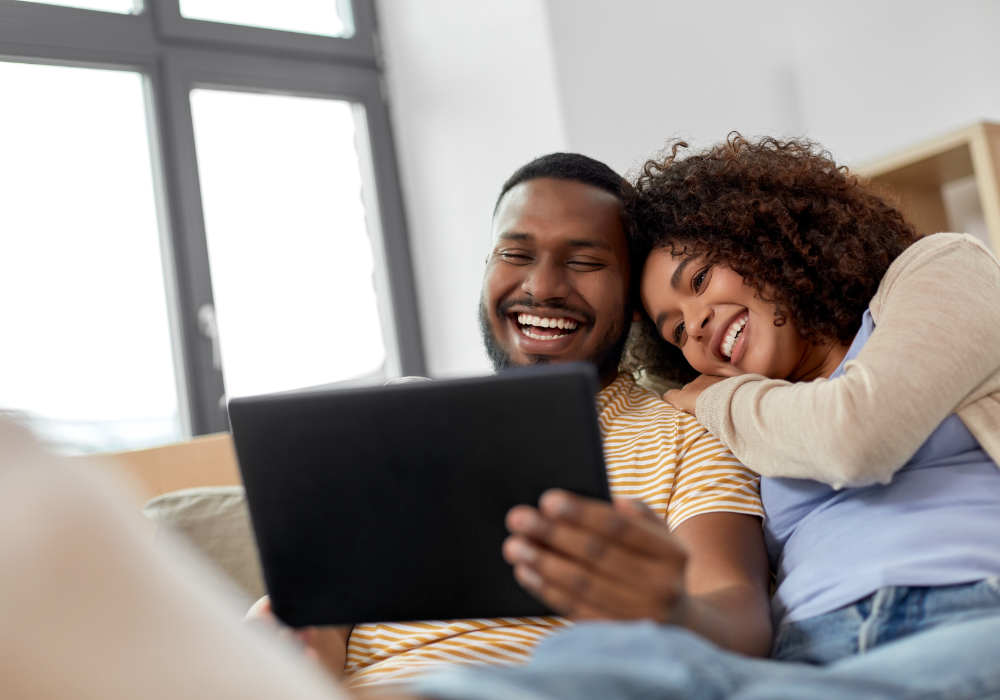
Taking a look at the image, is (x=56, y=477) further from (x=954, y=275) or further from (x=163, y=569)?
(x=954, y=275)

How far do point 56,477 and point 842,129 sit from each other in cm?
301

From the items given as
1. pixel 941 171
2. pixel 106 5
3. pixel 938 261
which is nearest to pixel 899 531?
pixel 938 261

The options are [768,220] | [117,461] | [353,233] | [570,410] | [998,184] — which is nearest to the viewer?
[570,410]

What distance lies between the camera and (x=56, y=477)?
0.52 meters

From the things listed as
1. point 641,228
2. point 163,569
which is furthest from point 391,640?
point 641,228

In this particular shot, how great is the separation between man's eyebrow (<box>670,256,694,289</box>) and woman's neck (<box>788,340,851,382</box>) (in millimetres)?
215

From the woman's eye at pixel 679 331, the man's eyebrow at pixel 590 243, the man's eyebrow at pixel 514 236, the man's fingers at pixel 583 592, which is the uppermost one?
the man's eyebrow at pixel 514 236

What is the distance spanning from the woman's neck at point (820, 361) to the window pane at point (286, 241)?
1.96 m

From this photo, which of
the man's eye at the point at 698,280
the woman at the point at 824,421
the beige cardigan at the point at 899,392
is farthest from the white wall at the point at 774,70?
the beige cardigan at the point at 899,392

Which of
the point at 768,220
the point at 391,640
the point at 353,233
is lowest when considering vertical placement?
the point at 391,640

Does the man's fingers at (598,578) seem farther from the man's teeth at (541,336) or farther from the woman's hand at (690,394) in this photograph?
the man's teeth at (541,336)

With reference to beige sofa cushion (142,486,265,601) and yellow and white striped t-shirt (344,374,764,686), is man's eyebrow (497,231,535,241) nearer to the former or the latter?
yellow and white striped t-shirt (344,374,764,686)

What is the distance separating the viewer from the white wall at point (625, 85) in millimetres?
2701

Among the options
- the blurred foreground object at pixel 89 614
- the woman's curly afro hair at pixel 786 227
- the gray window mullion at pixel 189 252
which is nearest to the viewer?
the blurred foreground object at pixel 89 614
